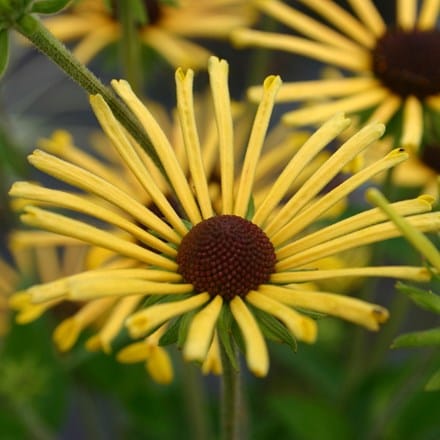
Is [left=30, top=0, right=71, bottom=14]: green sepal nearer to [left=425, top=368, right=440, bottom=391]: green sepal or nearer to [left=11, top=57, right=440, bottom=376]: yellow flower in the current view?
[left=11, top=57, right=440, bottom=376]: yellow flower

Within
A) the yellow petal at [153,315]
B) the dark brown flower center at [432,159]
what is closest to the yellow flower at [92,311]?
the yellow petal at [153,315]

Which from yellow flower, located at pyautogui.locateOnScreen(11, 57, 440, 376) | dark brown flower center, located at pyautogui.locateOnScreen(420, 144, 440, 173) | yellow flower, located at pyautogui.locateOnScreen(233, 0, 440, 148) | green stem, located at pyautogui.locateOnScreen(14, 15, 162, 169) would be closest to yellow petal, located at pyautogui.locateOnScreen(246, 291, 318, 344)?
yellow flower, located at pyautogui.locateOnScreen(11, 57, 440, 376)

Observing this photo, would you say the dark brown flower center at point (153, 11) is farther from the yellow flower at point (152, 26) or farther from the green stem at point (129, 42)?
the green stem at point (129, 42)

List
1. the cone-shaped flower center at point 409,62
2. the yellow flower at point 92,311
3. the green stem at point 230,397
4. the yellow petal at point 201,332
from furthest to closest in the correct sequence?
the cone-shaped flower center at point 409,62 < the yellow flower at point 92,311 < the green stem at point 230,397 < the yellow petal at point 201,332

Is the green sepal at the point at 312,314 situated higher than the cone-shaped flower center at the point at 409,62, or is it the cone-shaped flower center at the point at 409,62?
the cone-shaped flower center at the point at 409,62

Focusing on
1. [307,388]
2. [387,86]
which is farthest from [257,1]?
[307,388]

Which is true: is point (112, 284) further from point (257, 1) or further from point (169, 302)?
point (257, 1)
